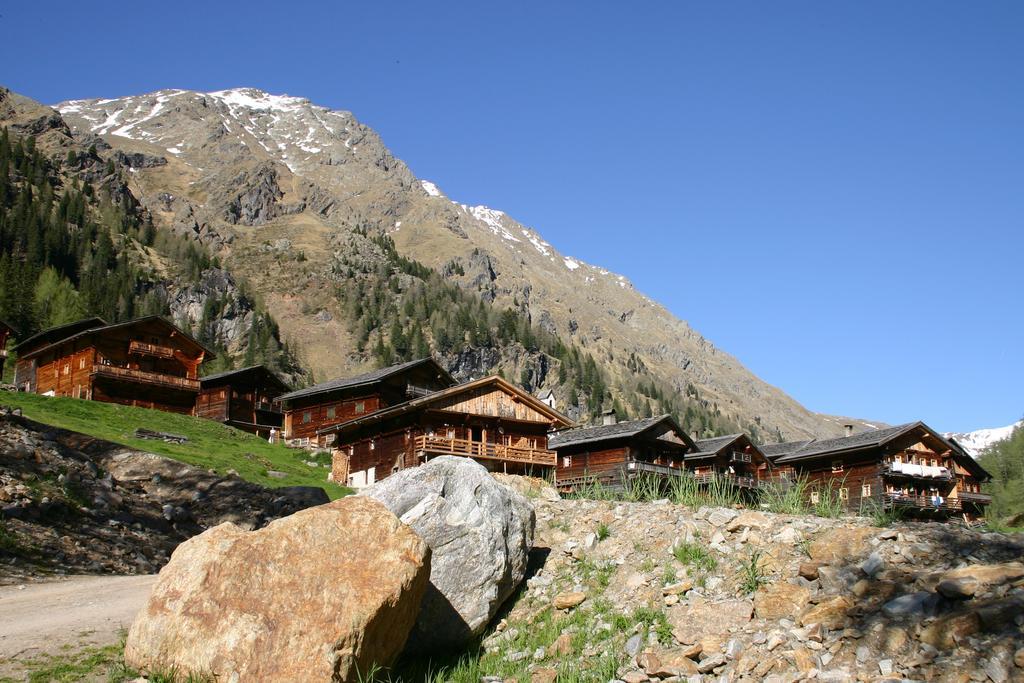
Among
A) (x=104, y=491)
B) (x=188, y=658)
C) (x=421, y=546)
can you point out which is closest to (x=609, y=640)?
Answer: (x=421, y=546)

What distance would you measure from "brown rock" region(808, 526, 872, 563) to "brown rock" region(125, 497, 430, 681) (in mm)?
5918

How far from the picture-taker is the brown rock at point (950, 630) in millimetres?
9695

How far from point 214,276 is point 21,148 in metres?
49.7

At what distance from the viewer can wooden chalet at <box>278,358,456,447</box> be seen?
217 feet

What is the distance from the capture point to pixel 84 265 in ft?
488

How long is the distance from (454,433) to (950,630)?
4291cm

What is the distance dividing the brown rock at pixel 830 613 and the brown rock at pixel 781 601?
0.24 metres

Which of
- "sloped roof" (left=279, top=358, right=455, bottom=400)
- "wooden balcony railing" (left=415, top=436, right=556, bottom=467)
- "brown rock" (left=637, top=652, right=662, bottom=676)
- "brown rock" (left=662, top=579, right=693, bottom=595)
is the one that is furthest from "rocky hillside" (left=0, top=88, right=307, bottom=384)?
"brown rock" (left=637, top=652, right=662, bottom=676)

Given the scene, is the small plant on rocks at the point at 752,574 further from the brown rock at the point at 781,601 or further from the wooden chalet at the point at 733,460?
the wooden chalet at the point at 733,460

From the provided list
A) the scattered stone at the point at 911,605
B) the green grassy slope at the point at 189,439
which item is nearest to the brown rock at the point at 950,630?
the scattered stone at the point at 911,605

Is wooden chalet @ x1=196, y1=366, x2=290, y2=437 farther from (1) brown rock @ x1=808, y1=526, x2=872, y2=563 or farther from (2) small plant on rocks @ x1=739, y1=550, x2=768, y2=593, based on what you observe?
(1) brown rock @ x1=808, y1=526, x2=872, y2=563

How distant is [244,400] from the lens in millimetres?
77188

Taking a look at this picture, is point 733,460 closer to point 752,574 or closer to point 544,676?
point 752,574

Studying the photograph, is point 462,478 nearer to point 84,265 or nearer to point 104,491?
point 104,491
